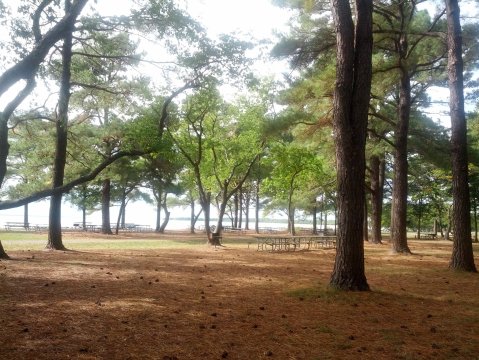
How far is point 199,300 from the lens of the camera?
717 cm

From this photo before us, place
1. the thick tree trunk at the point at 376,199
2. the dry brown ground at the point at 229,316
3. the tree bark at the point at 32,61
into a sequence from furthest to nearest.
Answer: the thick tree trunk at the point at 376,199 < the tree bark at the point at 32,61 < the dry brown ground at the point at 229,316

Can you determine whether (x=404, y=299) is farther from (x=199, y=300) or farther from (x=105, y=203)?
(x=105, y=203)

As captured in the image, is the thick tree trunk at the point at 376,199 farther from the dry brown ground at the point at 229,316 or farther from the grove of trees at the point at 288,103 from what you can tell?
the dry brown ground at the point at 229,316

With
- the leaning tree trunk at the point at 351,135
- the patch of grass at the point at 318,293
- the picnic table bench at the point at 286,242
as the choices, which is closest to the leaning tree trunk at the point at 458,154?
the leaning tree trunk at the point at 351,135

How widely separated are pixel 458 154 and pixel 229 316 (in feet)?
30.6

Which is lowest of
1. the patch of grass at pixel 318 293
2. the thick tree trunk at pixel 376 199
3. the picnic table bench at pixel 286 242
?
the picnic table bench at pixel 286 242

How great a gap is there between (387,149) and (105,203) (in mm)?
25472

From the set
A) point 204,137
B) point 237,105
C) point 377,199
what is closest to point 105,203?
point 204,137

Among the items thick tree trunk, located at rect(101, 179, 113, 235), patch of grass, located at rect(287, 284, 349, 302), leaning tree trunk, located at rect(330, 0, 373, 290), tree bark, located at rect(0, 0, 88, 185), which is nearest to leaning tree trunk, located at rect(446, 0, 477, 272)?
leaning tree trunk, located at rect(330, 0, 373, 290)

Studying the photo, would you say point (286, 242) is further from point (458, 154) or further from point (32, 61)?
point (32, 61)

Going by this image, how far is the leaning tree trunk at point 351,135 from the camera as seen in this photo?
783cm

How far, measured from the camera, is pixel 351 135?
792 cm

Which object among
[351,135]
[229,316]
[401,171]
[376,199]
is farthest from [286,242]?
[229,316]

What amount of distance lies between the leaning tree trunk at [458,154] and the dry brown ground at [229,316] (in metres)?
0.94
